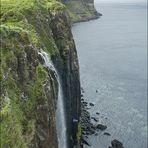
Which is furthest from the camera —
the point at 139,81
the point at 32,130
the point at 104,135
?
the point at 139,81

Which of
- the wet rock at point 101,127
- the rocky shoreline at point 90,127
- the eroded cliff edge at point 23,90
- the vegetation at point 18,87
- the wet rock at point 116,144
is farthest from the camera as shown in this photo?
the wet rock at point 101,127

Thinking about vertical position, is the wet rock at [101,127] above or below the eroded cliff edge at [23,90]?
below

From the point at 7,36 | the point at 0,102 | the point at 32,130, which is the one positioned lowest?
the point at 32,130

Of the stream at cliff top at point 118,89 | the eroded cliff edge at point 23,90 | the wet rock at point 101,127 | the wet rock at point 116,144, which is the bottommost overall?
the stream at cliff top at point 118,89

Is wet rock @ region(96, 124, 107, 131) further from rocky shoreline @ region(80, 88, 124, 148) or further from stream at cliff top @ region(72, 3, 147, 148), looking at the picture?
stream at cliff top @ region(72, 3, 147, 148)

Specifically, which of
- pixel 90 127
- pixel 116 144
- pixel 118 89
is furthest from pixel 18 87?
pixel 118 89

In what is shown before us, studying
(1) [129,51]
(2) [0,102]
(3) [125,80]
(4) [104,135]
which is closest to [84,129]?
(4) [104,135]

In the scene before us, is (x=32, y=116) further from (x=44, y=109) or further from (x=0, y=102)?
(x=0, y=102)

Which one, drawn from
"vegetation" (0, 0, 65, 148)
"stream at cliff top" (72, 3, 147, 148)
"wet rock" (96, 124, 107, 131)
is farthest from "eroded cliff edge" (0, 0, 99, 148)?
"stream at cliff top" (72, 3, 147, 148)

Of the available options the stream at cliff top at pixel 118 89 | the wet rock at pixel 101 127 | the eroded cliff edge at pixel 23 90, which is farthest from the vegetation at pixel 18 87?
the wet rock at pixel 101 127

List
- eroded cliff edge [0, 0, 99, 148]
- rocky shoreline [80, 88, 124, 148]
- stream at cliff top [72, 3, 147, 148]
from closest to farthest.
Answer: eroded cliff edge [0, 0, 99, 148], rocky shoreline [80, 88, 124, 148], stream at cliff top [72, 3, 147, 148]

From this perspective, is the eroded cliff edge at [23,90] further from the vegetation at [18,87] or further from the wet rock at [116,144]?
the wet rock at [116,144]
